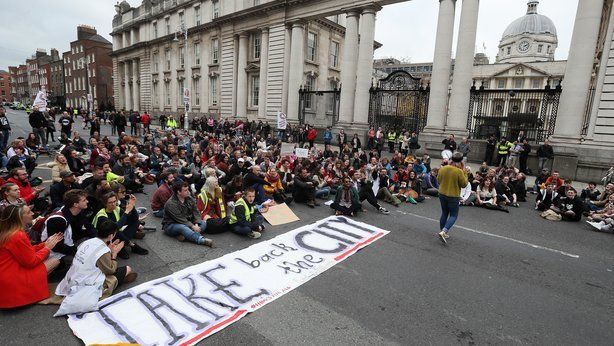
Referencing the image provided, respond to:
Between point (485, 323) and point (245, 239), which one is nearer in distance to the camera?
point (485, 323)

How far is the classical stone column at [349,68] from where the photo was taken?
2306 centimetres

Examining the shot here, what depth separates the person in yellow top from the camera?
273 inches

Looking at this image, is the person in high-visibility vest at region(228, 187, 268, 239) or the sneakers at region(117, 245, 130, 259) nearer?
the sneakers at region(117, 245, 130, 259)

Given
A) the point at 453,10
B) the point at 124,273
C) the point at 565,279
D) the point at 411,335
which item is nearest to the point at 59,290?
the point at 124,273

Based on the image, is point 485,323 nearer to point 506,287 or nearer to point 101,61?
point 506,287

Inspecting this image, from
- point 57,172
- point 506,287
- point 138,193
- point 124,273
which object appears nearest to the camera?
point 124,273

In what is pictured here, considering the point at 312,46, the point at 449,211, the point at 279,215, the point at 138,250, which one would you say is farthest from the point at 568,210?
the point at 312,46

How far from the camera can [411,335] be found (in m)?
3.90

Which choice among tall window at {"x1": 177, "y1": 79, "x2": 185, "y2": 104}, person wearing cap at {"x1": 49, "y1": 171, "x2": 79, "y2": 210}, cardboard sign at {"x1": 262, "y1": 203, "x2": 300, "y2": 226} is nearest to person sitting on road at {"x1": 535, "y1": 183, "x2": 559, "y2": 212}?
cardboard sign at {"x1": 262, "y1": 203, "x2": 300, "y2": 226}

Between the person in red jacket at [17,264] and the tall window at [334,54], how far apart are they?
32.4m

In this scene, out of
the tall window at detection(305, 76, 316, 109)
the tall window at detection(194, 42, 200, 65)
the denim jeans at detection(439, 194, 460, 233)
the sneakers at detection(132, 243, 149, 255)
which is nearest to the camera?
the sneakers at detection(132, 243, 149, 255)

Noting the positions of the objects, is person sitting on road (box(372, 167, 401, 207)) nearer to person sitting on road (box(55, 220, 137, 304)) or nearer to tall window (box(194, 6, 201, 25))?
person sitting on road (box(55, 220, 137, 304))

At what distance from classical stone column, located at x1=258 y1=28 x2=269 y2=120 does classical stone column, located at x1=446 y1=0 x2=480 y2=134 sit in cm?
1639

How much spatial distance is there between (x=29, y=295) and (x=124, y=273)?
1.04 m
